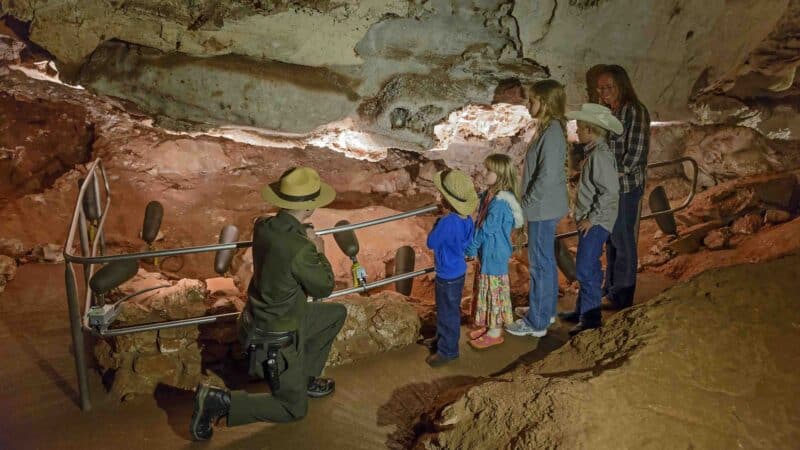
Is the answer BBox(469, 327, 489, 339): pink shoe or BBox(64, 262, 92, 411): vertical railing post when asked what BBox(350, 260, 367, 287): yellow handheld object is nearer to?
BBox(469, 327, 489, 339): pink shoe

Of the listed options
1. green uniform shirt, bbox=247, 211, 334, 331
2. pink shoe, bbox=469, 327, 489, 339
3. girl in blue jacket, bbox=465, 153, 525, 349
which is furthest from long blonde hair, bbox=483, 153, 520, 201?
green uniform shirt, bbox=247, 211, 334, 331

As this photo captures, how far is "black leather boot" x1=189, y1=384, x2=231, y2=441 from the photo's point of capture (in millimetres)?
3219

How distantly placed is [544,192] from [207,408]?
8.63 feet

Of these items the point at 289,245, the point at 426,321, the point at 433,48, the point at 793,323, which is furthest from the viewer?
the point at 433,48

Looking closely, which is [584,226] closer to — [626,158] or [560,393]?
[626,158]

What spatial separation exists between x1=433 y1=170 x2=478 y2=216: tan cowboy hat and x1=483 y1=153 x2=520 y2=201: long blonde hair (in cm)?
26

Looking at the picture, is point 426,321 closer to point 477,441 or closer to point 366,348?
point 366,348

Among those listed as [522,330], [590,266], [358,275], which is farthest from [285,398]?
[590,266]

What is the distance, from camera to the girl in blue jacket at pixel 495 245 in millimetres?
4020

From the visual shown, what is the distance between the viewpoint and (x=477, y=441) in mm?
2871

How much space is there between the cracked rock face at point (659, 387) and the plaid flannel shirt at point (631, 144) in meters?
1.06

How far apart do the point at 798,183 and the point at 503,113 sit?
14.6ft

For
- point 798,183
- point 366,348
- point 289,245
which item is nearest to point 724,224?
point 798,183

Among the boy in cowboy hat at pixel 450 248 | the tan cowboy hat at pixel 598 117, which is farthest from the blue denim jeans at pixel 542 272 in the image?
the tan cowboy hat at pixel 598 117
